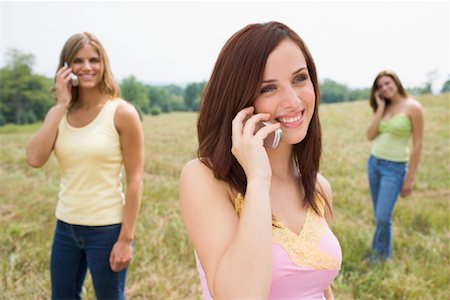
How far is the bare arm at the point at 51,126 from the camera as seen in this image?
7.71ft

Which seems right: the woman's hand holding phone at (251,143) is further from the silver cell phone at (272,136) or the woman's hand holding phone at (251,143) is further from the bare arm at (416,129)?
the bare arm at (416,129)

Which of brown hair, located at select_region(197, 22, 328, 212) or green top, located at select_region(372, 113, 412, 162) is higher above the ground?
brown hair, located at select_region(197, 22, 328, 212)

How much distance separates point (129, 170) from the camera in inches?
93.1

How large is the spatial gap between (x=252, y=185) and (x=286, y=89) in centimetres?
38

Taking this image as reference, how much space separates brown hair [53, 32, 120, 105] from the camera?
8.05ft

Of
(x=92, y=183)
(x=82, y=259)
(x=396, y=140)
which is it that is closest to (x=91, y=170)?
(x=92, y=183)

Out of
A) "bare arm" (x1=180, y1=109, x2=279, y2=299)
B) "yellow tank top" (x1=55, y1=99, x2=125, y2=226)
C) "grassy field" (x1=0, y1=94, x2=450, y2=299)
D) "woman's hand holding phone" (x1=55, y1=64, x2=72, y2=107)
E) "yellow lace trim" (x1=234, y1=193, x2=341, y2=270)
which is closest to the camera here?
"bare arm" (x1=180, y1=109, x2=279, y2=299)

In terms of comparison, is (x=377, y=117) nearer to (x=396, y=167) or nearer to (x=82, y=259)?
(x=396, y=167)

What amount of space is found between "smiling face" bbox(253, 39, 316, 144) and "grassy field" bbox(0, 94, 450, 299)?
2.28 ft

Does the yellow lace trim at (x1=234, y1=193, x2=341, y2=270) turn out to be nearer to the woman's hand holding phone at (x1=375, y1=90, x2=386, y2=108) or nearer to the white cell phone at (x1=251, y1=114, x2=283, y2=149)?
the white cell phone at (x1=251, y1=114, x2=283, y2=149)

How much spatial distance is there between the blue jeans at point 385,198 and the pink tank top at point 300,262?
2.65 meters

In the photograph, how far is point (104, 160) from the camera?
2297 millimetres

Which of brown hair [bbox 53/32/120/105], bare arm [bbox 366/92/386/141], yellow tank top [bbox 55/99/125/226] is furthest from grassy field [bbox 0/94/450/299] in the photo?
brown hair [bbox 53/32/120/105]

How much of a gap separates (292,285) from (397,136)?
123 inches
